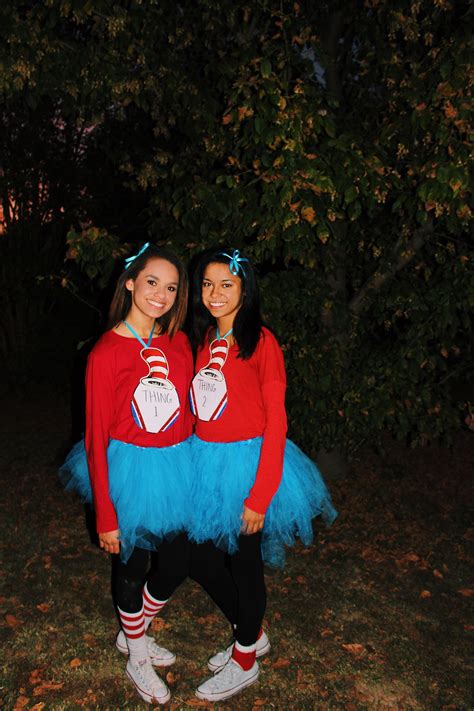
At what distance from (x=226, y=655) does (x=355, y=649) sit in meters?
0.74

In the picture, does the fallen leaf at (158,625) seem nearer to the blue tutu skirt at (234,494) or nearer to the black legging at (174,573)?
the black legging at (174,573)

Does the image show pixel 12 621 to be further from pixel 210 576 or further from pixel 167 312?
pixel 167 312

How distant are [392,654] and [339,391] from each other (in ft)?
6.89

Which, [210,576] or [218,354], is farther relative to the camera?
[210,576]

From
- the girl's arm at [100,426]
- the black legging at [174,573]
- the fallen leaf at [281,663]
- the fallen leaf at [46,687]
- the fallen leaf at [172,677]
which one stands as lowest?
the fallen leaf at [46,687]

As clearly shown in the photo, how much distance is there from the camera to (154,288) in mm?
2678

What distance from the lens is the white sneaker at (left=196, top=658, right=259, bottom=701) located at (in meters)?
2.83

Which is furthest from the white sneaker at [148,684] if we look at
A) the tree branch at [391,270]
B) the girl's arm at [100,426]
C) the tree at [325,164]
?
the tree branch at [391,270]

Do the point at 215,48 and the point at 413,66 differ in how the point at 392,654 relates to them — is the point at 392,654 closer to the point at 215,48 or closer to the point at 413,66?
the point at 413,66

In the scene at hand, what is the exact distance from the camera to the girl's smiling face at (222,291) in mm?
2701

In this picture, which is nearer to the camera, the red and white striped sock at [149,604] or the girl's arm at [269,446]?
the girl's arm at [269,446]

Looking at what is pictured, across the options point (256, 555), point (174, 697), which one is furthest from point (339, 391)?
point (174, 697)

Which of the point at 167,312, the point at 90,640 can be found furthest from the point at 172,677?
the point at 167,312

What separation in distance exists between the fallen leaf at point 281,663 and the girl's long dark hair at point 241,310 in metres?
1.71
